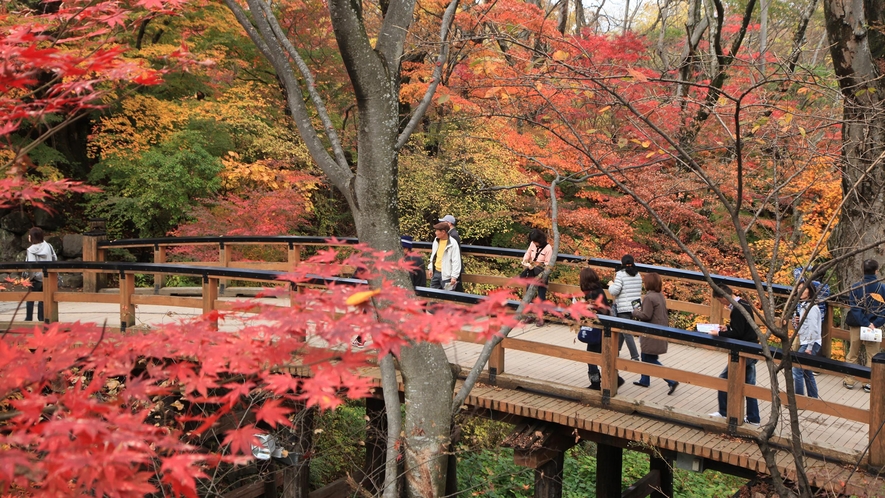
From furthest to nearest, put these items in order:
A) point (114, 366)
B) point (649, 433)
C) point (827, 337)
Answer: point (827, 337) → point (649, 433) → point (114, 366)

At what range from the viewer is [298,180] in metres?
14.3

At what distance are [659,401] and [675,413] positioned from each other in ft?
1.47

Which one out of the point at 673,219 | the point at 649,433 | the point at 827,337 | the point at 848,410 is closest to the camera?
the point at 848,410

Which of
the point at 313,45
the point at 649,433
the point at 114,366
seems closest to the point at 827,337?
the point at 649,433

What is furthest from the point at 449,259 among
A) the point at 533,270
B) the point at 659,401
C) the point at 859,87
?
the point at 859,87

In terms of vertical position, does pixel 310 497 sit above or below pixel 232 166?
below

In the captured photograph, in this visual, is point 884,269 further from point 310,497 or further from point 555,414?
point 310,497

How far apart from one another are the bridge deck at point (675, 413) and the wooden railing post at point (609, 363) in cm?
8

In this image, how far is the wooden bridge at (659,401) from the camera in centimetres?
518

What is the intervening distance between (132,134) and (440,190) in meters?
6.70

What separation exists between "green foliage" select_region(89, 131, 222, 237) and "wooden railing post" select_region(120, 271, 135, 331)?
219 inches

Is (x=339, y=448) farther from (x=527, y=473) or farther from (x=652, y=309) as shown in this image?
(x=652, y=309)

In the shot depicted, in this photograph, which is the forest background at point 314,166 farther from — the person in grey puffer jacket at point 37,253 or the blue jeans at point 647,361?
the blue jeans at point 647,361

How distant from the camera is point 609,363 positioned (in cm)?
629
